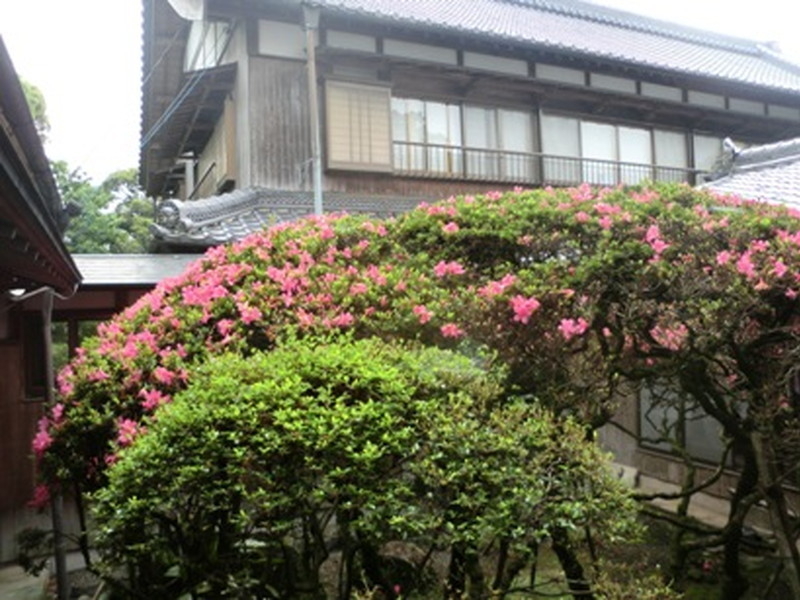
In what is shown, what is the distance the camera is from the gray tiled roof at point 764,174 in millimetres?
10164

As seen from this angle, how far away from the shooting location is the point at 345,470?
297cm

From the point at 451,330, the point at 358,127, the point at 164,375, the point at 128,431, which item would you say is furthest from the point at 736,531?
the point at 358,127

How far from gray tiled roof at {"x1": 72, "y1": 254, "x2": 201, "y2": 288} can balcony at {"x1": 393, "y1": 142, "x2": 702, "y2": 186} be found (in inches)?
212

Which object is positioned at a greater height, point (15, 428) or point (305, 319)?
point (305, 319)

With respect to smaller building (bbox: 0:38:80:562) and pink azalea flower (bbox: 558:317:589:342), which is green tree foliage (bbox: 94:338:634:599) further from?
smaller building (bbox: 0:38:80:562)

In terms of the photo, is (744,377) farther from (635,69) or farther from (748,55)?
(748,55)

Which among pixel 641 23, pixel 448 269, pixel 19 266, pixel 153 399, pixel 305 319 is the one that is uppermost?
pixel 641 23

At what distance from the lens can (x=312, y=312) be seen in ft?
14.9

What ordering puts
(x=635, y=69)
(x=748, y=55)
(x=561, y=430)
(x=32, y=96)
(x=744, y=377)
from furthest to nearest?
1. (x=748, y=55)
2. (x=32, y=96)
3. (x=635, y=69)
4. (x=744, y=377)
5. (x=561, y=430)

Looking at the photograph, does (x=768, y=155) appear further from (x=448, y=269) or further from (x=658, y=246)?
(x=448, y=269)

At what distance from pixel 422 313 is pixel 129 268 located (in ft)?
22.9

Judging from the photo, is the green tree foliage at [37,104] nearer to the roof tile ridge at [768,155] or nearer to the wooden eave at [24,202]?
the wooden eave at [24,202]

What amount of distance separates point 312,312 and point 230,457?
63.0 inches

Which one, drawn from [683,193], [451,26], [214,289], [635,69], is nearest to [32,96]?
[451,26]
